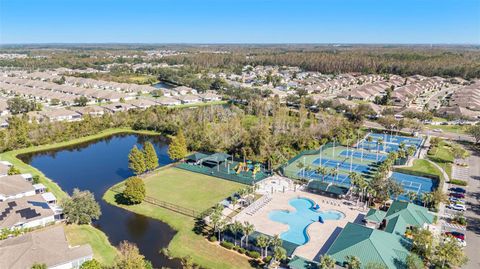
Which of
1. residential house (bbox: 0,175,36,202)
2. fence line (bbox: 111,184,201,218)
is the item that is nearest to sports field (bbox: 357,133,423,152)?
fence line (bbox: 111,184,201,218)

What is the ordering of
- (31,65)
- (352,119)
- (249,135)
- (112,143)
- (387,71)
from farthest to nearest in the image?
(31,65) < (387,71) < (352,119) < (112,143) < (249,135)

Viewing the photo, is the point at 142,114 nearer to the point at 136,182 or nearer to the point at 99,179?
the point at 99,179

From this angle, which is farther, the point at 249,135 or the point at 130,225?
the point at 249,135

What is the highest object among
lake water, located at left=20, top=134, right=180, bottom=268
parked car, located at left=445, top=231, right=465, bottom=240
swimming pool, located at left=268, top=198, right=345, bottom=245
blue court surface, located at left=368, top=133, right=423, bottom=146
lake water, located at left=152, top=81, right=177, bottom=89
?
lake water, located at left=152, top=81, right=177, bottom=89

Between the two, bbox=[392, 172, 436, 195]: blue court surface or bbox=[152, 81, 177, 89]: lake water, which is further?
bbox=[152, 81, 177, 89]: lake water

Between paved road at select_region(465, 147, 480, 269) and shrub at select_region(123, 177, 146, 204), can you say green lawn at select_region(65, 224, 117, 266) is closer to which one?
shrub at select_region(123, 177, 146, 204)

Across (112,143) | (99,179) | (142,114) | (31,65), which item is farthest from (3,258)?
(31,65)

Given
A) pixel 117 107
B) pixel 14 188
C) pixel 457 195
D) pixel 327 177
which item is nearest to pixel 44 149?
pixel 14 188
